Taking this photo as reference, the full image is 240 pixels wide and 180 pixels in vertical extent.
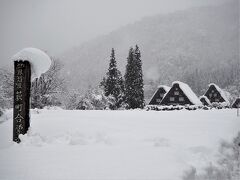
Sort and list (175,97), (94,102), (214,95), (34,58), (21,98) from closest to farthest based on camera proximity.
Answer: (21,98) → (34,58) → (94,102) → (175,97) → (214,95)

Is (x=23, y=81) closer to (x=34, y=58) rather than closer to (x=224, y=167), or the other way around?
(x=34, y=58)

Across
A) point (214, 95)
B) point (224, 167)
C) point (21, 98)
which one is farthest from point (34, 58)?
point (214, 95)

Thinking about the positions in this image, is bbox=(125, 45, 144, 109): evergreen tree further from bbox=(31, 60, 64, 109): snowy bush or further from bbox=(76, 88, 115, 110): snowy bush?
bbox=(31, 60, 64, 109): snowy bush

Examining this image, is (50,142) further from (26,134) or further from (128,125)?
(128,125)

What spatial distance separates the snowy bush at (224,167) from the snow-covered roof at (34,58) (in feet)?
17.9

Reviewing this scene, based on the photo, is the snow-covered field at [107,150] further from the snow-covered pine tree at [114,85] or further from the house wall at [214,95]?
the house wall at [214,95]

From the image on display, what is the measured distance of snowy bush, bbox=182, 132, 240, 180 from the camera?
20.4 feet

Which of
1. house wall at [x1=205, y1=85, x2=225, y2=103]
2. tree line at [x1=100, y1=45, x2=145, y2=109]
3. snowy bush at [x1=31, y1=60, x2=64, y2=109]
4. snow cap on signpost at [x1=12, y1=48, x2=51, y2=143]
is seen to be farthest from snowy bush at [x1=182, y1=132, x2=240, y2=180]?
house wall at [x1=205, y1=85, x2=225, y2=103]

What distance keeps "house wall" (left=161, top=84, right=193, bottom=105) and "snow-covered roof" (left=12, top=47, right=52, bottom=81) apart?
40.4 metres

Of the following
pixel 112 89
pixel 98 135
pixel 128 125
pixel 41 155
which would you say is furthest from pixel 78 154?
pixel 112 89

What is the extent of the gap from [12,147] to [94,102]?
33114mm

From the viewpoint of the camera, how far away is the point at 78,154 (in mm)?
6715

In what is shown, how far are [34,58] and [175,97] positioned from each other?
40896mm

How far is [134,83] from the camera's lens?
4716 cm
